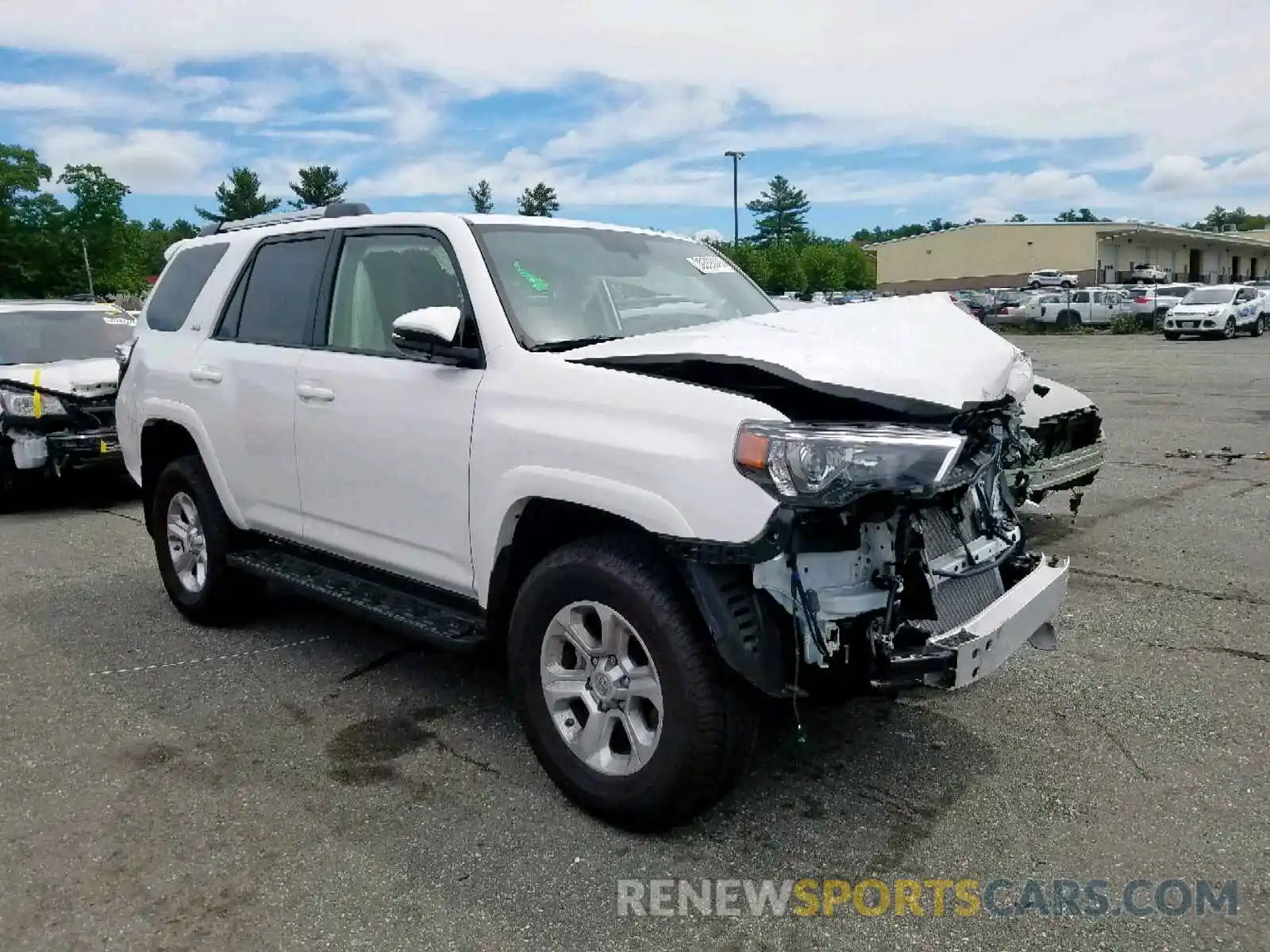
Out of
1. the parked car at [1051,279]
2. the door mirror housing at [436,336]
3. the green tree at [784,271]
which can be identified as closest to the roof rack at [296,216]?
the door mirror housing at [436,336]

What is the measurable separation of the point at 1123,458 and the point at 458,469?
805 cm

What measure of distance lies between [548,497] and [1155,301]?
40.8 metres

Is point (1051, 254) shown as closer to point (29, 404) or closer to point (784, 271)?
point (784, 271)

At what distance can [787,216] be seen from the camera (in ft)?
363

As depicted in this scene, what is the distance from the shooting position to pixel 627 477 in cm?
315

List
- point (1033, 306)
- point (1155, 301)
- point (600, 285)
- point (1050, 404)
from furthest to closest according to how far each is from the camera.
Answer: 1. point (1033, 306)
2. point (1155, 301)
3. point (1050, 404)
4. point (600, 285)

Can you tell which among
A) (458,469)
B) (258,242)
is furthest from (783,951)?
(258,242)

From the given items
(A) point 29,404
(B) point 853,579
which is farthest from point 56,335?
(B) point 853,579

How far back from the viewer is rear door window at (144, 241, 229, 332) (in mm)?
5441

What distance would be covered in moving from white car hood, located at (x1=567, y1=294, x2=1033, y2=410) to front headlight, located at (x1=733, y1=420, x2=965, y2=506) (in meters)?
0.20

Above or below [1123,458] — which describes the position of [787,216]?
above

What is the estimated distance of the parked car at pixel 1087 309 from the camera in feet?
130

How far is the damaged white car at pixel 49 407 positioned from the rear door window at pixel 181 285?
9.47 feet

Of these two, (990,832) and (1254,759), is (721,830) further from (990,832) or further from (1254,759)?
(1254,759)
